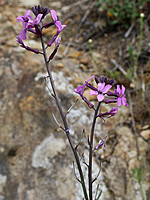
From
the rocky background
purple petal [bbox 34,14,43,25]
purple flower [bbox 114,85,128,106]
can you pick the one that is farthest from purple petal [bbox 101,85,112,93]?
the rocky background

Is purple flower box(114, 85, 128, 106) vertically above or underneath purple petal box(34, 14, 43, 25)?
underneath

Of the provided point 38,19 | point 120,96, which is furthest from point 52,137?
point 38,19

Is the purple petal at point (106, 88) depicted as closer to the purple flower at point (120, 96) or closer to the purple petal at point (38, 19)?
the purple flower at point (120, 96)

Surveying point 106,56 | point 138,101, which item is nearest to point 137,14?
point 106,56

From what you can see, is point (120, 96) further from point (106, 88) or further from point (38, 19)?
point (38, 19)

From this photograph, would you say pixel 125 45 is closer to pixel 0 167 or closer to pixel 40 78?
pixel 40 78

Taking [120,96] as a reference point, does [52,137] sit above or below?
above

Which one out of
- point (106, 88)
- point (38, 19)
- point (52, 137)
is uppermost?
point (52, 137)

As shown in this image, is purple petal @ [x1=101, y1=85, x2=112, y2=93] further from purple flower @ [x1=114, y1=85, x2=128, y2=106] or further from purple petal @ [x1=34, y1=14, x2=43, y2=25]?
purple petal @ [x1=34, y1=14, x2=43, y2=25]

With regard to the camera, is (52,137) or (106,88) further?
(52,137)

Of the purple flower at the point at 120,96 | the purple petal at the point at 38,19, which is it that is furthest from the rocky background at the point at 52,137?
the purple petal at the point at 38,19
